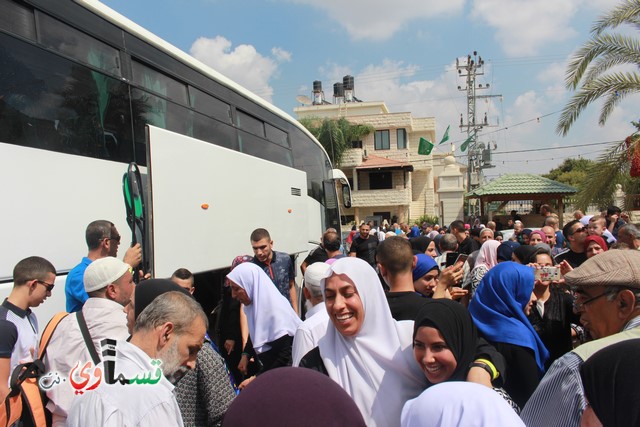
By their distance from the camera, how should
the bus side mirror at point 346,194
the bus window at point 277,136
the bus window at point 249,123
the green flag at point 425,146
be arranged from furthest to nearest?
1. the green flag at point 425,146
2. the bus side mirror at point 346,194
3. the bus window at point 277,136
4. the bus window at point 249,123

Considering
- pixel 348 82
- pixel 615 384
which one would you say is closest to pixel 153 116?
pixel 615 384

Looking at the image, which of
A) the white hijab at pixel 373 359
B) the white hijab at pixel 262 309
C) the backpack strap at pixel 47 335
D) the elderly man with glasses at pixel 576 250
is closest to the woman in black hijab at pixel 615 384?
the white hijab at pixel 373 359

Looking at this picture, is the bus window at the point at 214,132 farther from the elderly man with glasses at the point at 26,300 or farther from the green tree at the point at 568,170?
the green tree at the point at 568,170

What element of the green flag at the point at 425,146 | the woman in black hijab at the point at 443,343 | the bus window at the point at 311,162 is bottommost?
the woman in black hijab at the point at 443,343

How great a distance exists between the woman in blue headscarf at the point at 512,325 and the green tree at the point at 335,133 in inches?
1411

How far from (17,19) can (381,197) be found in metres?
36.3

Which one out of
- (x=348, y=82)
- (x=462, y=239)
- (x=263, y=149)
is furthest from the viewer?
(x=348, y=82)

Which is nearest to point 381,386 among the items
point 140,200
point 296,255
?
point 140,200

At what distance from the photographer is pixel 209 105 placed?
736 centimetres

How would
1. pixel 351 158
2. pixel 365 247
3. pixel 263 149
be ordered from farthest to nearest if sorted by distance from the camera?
pixel 351 158 < pixel 365 247 < pixel 263 149

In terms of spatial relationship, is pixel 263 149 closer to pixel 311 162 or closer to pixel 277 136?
pixel 277 136

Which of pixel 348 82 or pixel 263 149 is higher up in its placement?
pixel 348 82

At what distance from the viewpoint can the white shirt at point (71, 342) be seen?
2.87 meters

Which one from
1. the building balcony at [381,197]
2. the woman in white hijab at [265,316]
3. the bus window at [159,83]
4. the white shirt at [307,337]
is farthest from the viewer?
the building balcony at [381,197]
